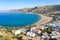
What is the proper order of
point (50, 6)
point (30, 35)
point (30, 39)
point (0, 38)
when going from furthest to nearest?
point (50, 6), point (30, 35), point (30, 39), point (0, 38)

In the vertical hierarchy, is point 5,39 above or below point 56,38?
above

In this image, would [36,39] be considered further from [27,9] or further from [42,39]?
[27,9]

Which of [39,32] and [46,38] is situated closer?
[46,38]

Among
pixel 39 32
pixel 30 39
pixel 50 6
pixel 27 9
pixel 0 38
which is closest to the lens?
pixel 0 38

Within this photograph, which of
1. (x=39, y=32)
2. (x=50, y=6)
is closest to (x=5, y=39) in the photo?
(x=39, y=32)

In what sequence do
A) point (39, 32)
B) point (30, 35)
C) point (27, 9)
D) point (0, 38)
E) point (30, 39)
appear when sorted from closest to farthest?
1. point (0, 38)
2. point (30, 39)
3. point (30, 35)
4. point (39, 32)
5. point (27, 9)

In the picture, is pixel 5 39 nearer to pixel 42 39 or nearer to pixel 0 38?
pixel 0 38

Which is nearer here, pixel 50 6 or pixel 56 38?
pixel 56 38

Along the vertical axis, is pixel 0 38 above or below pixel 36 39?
above

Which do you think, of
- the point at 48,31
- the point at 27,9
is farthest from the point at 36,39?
the point at 27,9
